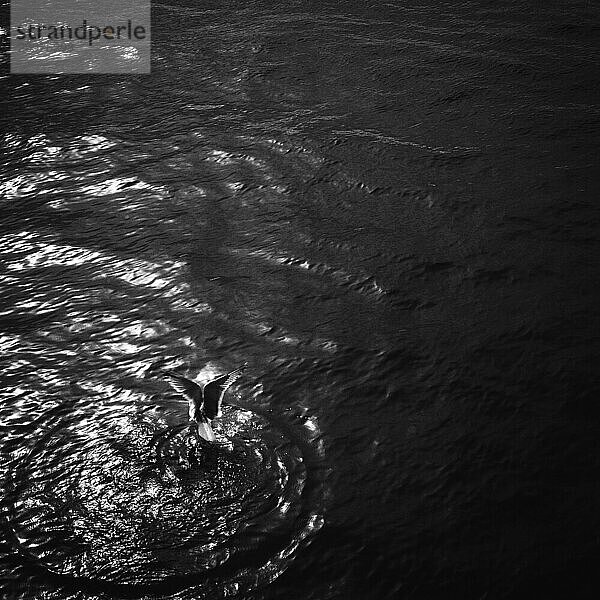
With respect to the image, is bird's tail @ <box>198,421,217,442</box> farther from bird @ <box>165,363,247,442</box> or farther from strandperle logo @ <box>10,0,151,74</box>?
strandperle logo @ <box>10,0,151,74</box>

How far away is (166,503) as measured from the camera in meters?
1.72

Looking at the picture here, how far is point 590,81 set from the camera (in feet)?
11.1

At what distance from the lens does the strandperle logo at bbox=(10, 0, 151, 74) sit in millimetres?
3871

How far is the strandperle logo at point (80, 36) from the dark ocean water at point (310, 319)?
175 millimetres

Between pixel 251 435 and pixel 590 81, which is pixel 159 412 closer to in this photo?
pixel 251 435

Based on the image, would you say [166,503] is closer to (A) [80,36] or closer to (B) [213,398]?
(B) [213,398]

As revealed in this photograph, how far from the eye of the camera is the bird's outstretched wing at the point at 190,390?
1.81 meters

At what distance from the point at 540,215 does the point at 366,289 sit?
61cm

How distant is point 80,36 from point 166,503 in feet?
9.92

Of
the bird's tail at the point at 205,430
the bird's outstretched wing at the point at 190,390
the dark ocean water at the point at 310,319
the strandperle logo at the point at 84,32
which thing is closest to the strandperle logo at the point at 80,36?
the strandperle logo at the point at 84,32

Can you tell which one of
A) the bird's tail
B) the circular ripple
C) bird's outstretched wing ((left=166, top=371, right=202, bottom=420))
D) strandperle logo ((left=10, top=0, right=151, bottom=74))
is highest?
strandperle logo ((left=10, top=0, right=151, bottom=74))

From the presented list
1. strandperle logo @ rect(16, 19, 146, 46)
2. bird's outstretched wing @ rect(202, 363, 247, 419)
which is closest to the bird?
bird's outstretched wing @ rect(202, 363, 247, 419)

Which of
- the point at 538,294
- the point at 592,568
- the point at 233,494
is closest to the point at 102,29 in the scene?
the point at 538,294

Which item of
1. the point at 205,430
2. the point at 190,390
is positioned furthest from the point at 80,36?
the point at 205,430
